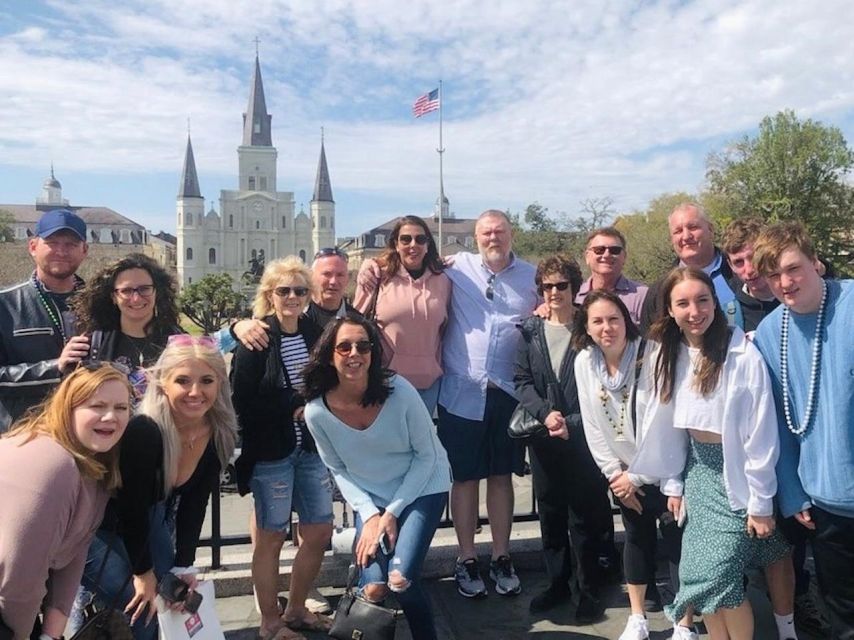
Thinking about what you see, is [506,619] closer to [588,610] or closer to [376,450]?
[588,610]

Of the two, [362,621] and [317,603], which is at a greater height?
[362,621]

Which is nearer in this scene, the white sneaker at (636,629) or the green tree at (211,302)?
the white sneaker at (636,629)

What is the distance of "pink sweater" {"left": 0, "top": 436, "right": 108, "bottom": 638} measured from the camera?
94.2 inches

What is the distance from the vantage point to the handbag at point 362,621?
9.84 ft

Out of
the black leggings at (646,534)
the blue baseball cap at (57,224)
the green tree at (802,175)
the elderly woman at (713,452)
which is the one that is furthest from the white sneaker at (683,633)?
the green tree at (802,175)

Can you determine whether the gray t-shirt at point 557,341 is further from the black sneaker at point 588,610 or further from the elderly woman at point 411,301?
the black sneaker at point 588,610

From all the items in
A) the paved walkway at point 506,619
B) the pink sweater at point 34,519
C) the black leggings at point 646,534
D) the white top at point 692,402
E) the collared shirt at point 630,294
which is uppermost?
the collared shirt at point 630,294

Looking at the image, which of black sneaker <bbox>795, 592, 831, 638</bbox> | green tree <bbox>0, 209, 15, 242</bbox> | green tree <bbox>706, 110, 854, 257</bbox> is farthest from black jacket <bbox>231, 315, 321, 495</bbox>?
green tree <bbox>0, 209, 15, 242</bbox>

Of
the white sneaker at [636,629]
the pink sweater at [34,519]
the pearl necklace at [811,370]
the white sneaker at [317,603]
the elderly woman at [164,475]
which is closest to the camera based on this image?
the pink sweater at [34,519]

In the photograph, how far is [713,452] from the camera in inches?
123

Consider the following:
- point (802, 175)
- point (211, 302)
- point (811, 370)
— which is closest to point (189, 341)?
point (811, 370)

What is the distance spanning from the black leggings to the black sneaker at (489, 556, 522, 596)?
0.74 metres

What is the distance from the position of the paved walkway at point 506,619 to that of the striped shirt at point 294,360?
104 cm

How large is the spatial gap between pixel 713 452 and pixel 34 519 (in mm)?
2838
